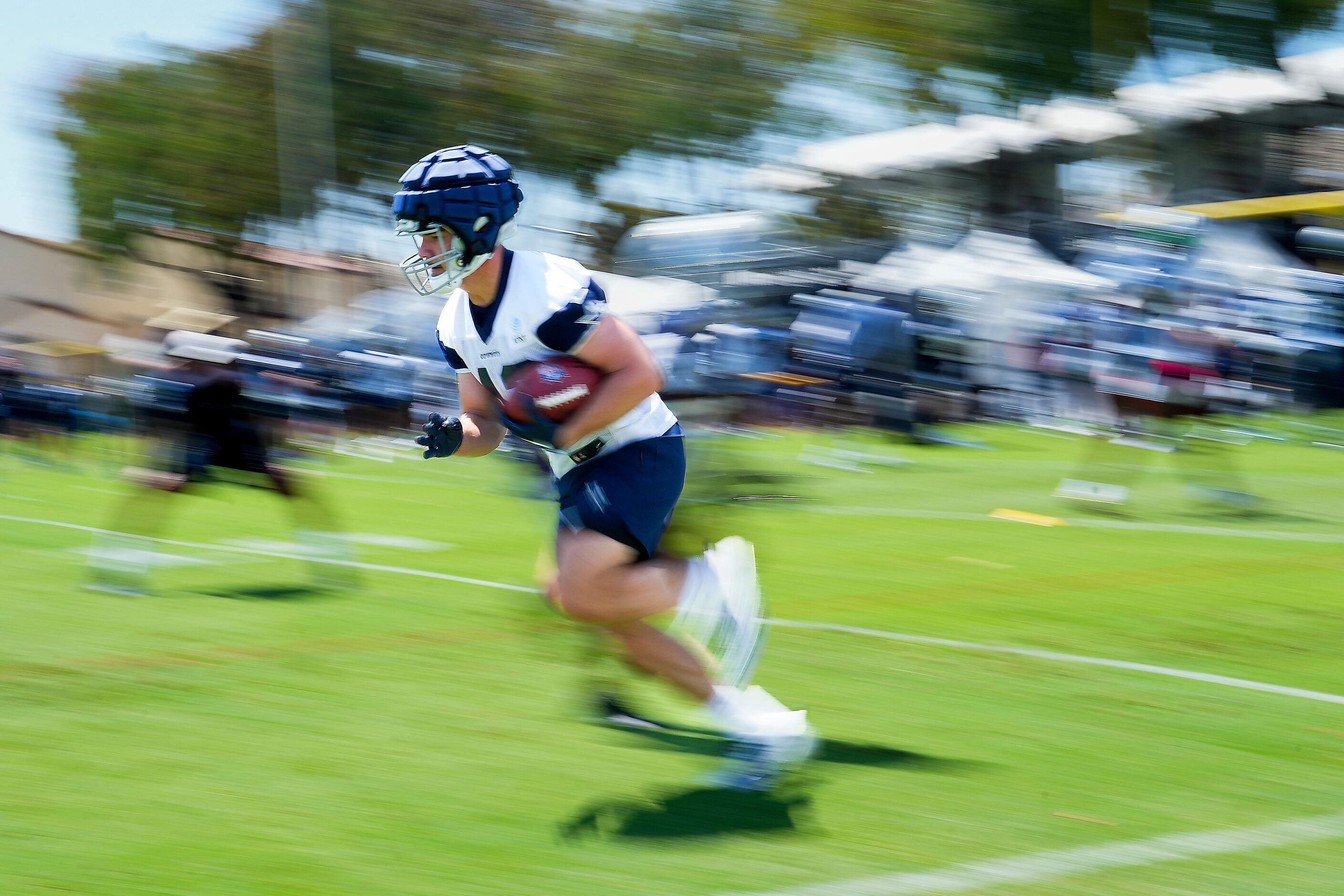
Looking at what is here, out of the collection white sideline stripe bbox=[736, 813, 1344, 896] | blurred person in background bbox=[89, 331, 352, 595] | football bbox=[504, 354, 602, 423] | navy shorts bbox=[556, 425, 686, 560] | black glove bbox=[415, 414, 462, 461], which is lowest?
blurred person in background bbox=[89, 331, 352, 595]

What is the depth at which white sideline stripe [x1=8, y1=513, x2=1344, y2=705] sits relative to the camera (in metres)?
6.31

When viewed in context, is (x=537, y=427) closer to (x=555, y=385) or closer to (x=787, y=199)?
(x=555, y=385)

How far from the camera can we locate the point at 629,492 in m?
4.67

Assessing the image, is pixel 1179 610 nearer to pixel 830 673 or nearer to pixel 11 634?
pixel 830 673

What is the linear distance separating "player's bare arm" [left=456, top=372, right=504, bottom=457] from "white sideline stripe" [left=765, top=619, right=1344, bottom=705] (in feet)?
9.96

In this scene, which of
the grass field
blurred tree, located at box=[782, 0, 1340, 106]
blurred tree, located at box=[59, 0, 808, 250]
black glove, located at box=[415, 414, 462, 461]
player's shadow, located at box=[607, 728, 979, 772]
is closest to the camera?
the grass field

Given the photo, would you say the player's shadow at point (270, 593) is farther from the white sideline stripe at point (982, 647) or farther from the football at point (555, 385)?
the football at point (555, 385)

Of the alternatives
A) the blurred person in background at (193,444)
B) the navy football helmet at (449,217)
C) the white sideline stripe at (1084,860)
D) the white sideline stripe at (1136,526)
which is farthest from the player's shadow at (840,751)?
the white sideline stripe at (1136,526)

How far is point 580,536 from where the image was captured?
466 cm

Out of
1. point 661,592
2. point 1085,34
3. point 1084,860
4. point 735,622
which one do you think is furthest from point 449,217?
point 1085,34

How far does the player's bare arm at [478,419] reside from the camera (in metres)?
5.00

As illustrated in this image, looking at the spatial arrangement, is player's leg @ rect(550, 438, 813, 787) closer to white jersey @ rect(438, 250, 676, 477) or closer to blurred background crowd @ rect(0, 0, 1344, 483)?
white jersey @ rect(438, 250, 676, 477)

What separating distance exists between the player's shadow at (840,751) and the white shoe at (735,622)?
0.63 m

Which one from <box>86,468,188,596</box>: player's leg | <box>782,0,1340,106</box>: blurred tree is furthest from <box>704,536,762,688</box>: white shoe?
<box>782,0,1340,106</box>: blurred tree
